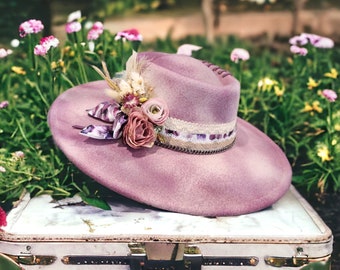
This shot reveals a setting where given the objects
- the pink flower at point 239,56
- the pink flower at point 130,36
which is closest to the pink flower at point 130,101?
the pink flower at point 130,36

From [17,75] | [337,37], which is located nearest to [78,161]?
[17,75]

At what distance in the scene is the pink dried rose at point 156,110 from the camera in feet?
8.25

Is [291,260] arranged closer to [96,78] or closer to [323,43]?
[96,78]

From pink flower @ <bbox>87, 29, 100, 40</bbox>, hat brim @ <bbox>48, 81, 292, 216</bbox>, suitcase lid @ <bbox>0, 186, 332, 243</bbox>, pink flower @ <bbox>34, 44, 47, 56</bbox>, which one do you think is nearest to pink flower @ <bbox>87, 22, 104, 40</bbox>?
pink flower @ <bbox>87, 29, 100, 40</bbox>

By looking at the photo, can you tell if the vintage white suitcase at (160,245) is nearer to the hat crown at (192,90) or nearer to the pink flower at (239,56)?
the hat crown at (192,90)

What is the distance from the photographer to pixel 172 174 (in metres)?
2.54

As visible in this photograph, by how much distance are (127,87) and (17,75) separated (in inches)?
54.2

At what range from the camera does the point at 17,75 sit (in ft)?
12.4

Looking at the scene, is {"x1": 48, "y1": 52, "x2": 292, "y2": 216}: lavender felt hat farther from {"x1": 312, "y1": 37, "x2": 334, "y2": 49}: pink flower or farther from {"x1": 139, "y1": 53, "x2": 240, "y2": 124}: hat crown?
{"x1": 312, "y1": 37, "x2": 334, "y2": 49}: pink flower

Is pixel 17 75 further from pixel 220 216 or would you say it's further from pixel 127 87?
pixel 220 216

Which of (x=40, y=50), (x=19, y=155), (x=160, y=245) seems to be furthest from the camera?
(x=40, y=50)

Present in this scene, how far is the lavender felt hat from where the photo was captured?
8.24ft

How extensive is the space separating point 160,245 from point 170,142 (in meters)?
0.42

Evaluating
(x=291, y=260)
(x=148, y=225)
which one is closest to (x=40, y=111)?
(x=148, y=225)
